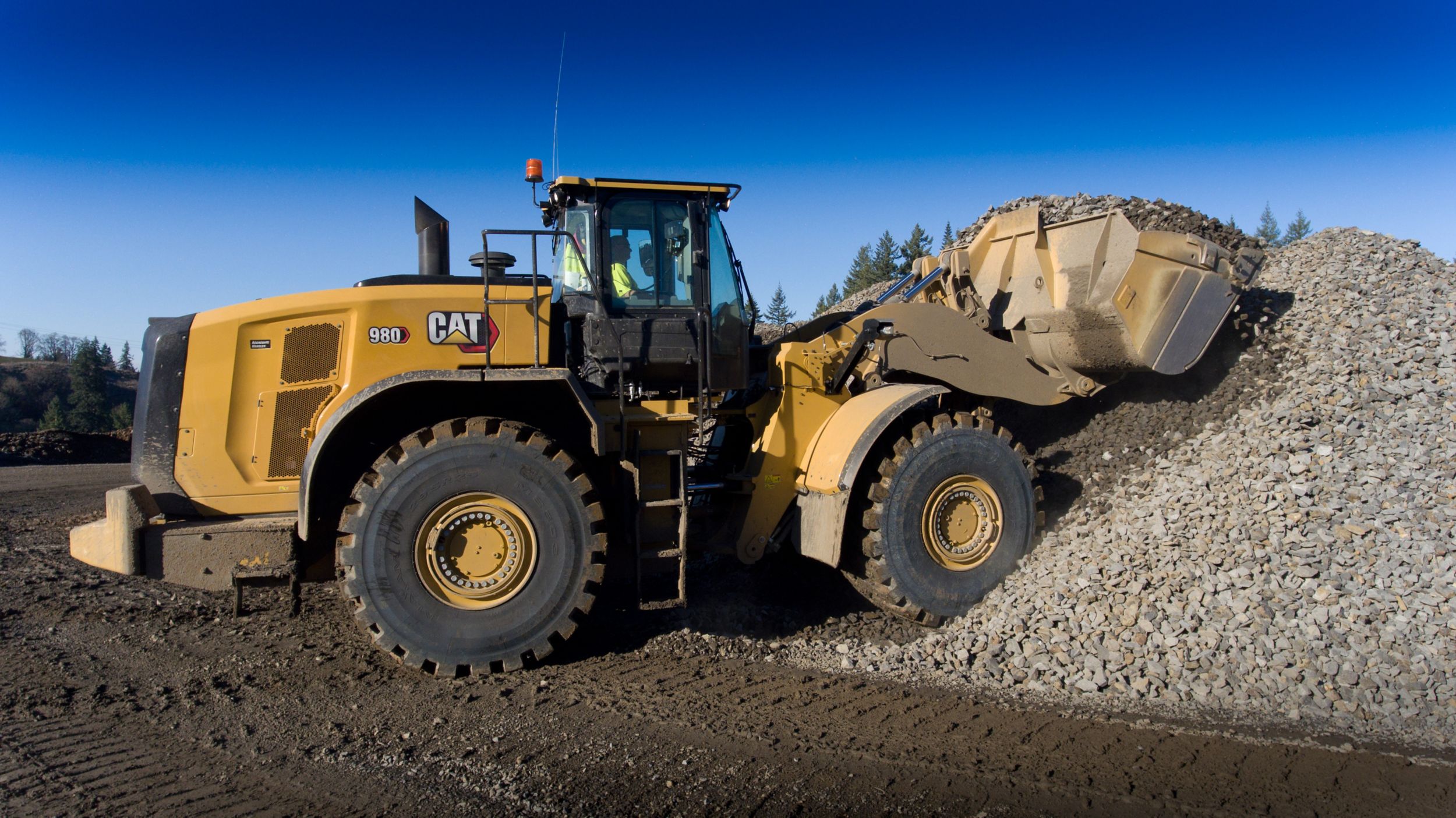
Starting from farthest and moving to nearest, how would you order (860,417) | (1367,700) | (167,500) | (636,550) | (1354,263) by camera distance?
1. (1354,263)
2. (860,417)
3. (636,550)
4. (167,500)
5. (1367,700)

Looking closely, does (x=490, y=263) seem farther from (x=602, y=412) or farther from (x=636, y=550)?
(x=636, y=550)

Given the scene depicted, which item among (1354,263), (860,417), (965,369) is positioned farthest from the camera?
(1354,263)

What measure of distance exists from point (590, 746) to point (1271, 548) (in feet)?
13.9

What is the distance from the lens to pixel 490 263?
5852mm

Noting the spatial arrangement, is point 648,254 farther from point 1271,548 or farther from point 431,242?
point 1271,548

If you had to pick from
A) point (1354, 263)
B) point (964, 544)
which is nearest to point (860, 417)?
point (964, 544)

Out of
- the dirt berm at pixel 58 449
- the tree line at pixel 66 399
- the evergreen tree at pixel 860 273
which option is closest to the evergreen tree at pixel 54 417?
the tree line at pixel 66 399

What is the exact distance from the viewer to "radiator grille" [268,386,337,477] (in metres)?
5.29

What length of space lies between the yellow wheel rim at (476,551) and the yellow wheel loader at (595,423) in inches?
0.5

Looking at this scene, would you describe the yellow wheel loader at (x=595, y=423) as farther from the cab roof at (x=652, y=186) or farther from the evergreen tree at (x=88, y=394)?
the evergreen tree at (x=88, y=394)

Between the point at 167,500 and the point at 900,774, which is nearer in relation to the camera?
the point at 900,774

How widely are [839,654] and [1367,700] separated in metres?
2.72

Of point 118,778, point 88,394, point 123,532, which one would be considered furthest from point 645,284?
point 88,394

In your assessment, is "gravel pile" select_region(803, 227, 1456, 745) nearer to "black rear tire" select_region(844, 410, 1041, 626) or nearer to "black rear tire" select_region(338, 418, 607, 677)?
"black rear tire" select_region(844, 410, 1041, 626)
